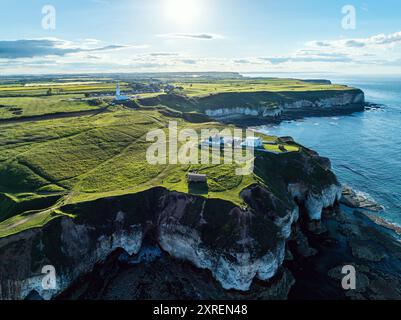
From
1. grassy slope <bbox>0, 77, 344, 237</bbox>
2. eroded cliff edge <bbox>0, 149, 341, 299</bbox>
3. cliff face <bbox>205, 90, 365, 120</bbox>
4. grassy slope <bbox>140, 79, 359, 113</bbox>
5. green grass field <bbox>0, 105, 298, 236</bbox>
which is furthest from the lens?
cliff face <bbox>205, 90, 365, 120</bbox>

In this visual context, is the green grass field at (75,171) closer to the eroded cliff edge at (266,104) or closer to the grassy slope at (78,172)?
the grassy slope at (78,172)

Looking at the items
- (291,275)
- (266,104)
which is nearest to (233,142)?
(291,275)

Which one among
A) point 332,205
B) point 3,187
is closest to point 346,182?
point 332,205

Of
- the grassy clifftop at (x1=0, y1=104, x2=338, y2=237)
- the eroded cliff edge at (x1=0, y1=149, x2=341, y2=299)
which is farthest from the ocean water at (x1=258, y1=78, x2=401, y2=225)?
the eroded cliff edge at (x1=0, y1=149, x2=341, y2=299)

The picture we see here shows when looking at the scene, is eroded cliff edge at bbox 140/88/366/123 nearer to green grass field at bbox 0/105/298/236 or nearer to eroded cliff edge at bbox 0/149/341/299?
green grass field at bbox 0/105/298/236

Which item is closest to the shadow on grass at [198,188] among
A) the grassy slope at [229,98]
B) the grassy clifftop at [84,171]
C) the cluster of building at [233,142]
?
the grassy clifftop at [84,171]

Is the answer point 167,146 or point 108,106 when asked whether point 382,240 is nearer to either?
point 167,146
